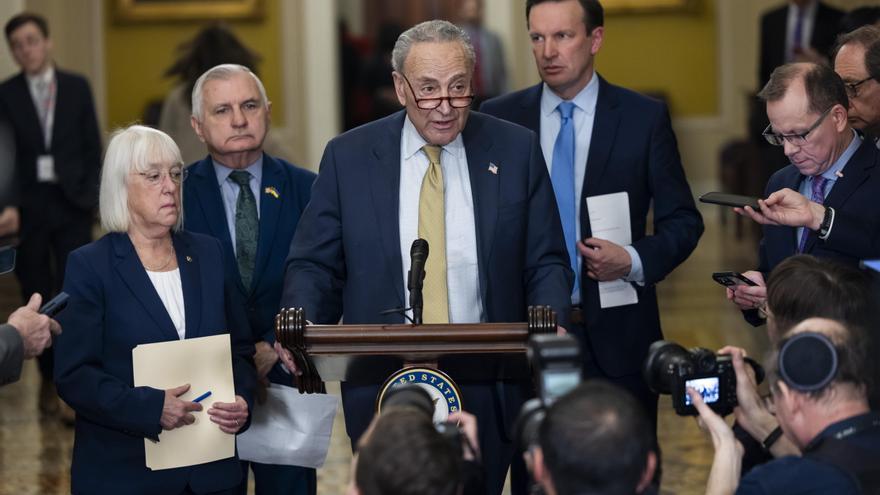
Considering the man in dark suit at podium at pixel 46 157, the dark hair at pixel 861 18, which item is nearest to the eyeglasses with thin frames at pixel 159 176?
the dark hair at pixel 861 18

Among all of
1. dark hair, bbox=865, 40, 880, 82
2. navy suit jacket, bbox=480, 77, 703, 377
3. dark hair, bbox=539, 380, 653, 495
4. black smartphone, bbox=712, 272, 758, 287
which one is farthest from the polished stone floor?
dark hair, bbox=539, 380, 653, 495

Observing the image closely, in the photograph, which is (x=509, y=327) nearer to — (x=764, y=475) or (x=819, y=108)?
(x=764, y=475)

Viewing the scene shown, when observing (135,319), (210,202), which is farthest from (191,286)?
(210,202)

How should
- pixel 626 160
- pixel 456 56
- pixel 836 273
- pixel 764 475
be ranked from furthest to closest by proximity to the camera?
pixel 626 160 → pixel 456 56 → pixel 836 273 → pixel 764 475

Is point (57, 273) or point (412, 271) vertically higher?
point (412, 271)

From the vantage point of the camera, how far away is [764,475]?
298 cm

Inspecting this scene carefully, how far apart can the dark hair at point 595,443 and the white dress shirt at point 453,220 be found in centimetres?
136

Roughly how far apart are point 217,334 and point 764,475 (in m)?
1.76

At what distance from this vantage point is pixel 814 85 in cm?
411

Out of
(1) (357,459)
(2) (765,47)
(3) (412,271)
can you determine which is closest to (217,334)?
(3) (412,271)

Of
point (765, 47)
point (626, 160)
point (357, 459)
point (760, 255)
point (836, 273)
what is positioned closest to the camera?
point (357, 459)

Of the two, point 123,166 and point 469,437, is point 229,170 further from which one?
point 469,437

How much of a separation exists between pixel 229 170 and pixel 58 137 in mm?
3821

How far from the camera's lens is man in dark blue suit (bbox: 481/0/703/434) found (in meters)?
4.87
